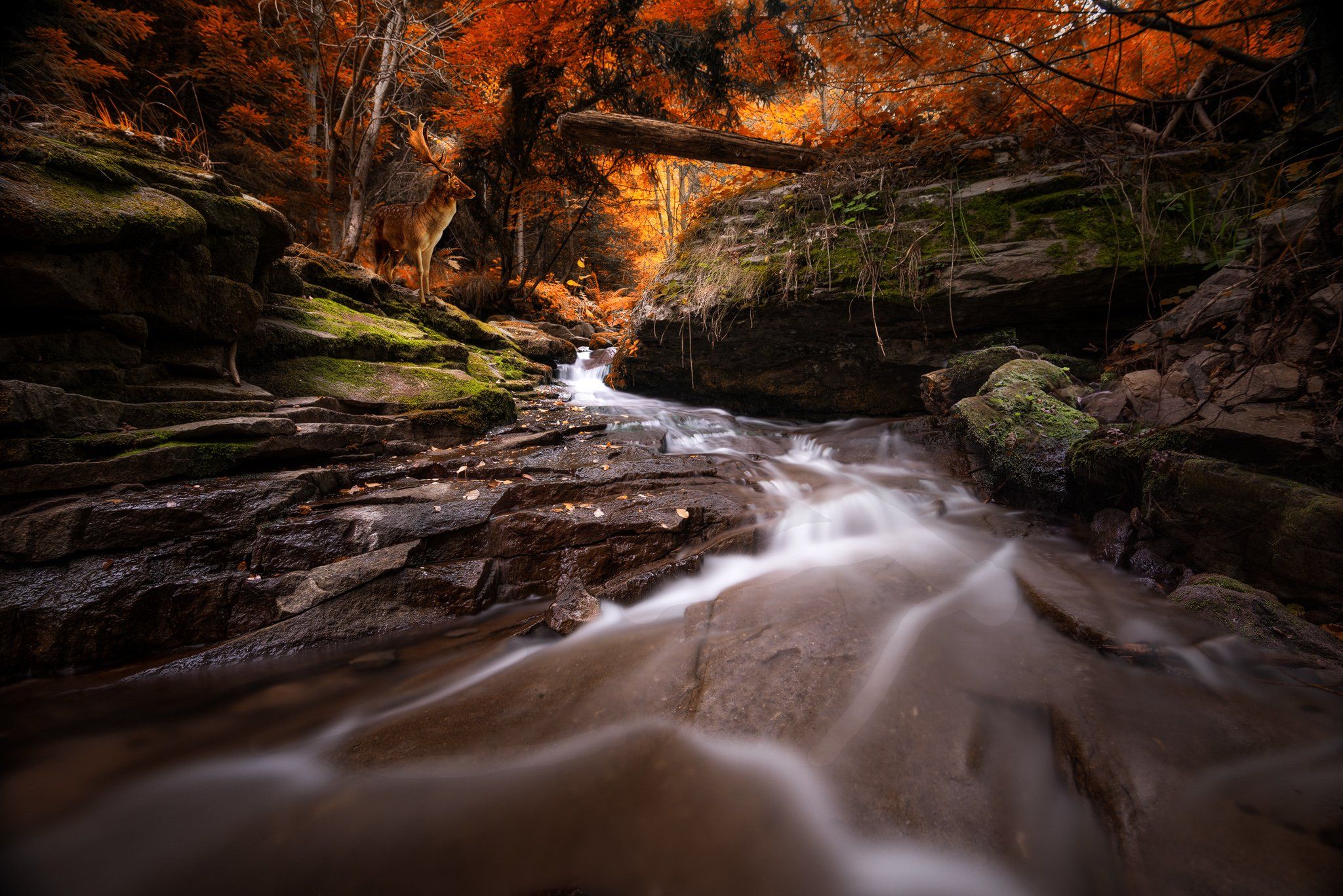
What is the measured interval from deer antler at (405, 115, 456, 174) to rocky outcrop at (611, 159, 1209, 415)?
4.52 metres

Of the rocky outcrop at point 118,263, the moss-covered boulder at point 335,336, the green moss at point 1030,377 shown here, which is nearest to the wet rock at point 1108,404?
the green moss at point 1030,377

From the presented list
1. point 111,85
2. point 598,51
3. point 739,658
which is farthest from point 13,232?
point 111,85

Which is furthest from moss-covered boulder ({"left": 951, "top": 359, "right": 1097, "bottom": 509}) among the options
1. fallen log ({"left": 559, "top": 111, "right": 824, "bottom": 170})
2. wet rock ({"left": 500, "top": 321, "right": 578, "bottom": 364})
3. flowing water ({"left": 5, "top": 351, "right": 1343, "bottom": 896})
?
wet rock ({"left": 500, "top": 321, "right": 578, "bottom": 364})

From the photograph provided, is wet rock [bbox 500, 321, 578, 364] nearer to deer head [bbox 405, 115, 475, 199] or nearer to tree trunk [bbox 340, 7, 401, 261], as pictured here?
deer head [bbox 405, 115, 475, 199]

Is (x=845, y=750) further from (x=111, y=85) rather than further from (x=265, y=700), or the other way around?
(x=111, y=85)

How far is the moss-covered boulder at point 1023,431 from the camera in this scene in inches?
128

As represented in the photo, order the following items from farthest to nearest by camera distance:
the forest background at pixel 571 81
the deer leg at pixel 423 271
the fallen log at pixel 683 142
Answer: the deer leg at pixel 423 271, the fallen log at pixel 683 142, the forest background at pixel 571 81

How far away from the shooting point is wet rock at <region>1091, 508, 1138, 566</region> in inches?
105

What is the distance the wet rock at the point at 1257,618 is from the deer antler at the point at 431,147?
9857mm

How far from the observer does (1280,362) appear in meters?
2.39

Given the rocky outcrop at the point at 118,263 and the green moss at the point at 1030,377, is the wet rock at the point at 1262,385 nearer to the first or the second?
the green moss at the point at 1030,377

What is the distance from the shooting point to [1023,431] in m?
3.42

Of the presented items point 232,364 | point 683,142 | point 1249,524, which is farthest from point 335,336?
point 1249,524

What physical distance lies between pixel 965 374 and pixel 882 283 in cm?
130
